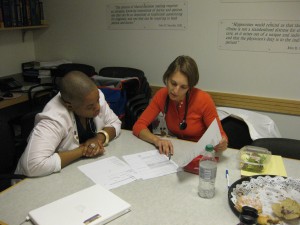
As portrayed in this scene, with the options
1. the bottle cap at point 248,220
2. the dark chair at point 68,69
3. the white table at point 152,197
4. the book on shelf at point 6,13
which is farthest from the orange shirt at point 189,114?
the book on shelf at point 6,13

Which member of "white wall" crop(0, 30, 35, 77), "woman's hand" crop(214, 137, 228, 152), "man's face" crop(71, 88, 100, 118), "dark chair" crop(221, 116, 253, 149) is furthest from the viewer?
"white wall" crop(0, 30, 35, 77)

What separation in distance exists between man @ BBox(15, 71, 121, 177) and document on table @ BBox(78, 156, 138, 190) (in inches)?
3.6

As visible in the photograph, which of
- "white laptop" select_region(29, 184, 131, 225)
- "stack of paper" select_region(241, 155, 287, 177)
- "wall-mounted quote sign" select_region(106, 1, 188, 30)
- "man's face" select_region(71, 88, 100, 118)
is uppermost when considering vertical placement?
"wall-mounted quote sign" select_region(106, 1, 188, 30)

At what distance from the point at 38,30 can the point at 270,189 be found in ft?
11.3

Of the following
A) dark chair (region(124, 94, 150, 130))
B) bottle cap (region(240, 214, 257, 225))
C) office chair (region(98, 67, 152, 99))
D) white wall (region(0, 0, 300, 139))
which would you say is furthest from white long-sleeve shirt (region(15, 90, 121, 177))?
white wall (region(0, 0, 300, 139))

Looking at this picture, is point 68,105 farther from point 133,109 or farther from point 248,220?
point 133,109

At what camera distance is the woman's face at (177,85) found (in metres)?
1.91

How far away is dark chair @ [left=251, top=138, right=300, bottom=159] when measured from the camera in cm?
179

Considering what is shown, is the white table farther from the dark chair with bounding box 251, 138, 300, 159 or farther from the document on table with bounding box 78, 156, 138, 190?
the dark chair with bounding box 251, 138, 300, 159

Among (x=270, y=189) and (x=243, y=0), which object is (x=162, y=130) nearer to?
(x=270, y=189)

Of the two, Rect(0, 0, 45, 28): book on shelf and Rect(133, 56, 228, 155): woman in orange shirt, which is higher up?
Rect(0, 0, 45, 28): book on shelf

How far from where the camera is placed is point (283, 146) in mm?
1818

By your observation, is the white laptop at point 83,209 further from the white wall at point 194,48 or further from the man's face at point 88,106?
the white wall at point 194,48

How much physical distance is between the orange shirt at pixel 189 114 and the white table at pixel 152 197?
463mm
